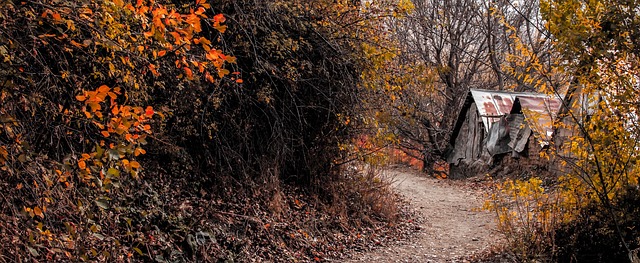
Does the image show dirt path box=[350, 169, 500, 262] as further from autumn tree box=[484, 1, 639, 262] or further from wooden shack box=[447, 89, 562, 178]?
wooden shack box=[447, 89, 562, 178]

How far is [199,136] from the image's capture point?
782 cm

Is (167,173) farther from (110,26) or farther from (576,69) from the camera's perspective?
(576,69)

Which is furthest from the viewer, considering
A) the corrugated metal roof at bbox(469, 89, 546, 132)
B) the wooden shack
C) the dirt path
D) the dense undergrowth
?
the corrugated metal roof at bbox(469, 89, 546, 132)

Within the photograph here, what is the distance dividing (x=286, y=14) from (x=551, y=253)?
485cm

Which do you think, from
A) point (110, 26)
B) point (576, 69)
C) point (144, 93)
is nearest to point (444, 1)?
point (576, 69)

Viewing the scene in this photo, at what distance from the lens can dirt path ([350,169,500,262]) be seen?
8.47m

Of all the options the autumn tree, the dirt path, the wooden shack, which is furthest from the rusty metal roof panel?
the autumn tree

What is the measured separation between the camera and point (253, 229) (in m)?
7.58

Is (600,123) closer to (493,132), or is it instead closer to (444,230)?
(444,230)

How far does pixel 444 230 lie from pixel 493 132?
28.3 ft

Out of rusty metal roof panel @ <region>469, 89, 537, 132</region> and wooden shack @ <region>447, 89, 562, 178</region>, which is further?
rusty metal roof panel @ <region>469, 89, 537, 132</region>

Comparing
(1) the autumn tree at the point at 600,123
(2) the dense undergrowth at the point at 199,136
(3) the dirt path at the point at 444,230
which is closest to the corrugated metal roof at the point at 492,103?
(3) the dirt path at the point at 444,230

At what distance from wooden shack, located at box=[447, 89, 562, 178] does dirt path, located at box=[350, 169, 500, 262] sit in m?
1.73

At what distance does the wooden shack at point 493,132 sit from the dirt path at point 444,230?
173 cm
